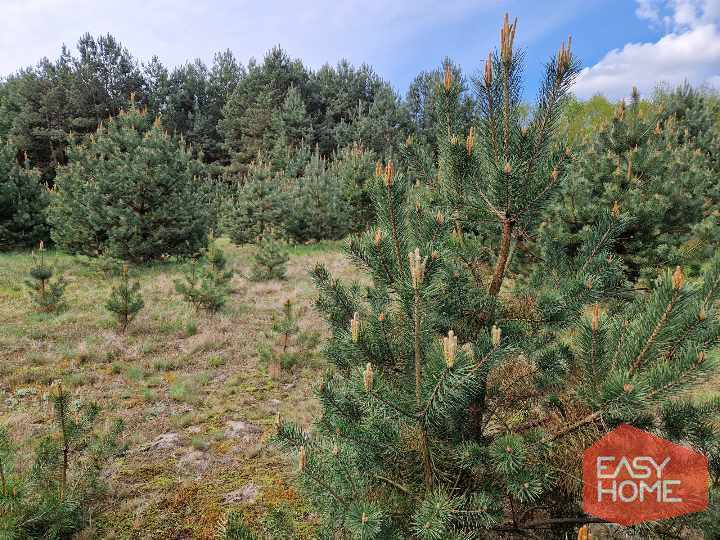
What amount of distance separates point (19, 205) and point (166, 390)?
13.7 meters

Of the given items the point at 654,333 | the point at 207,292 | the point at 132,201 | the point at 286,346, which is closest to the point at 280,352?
the point at 286,346

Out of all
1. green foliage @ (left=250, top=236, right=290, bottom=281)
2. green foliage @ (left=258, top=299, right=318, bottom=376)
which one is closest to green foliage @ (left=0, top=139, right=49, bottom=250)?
green foliage @ (left=250, top=236, right=290, bottom=281)

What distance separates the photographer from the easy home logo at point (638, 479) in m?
2.04

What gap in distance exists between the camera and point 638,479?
6.70 feet

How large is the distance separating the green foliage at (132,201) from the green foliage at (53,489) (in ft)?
33.4

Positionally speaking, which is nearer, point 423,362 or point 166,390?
point 423,362

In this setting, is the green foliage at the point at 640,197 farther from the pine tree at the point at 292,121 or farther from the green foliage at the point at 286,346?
the pine tree at the point at 292,121

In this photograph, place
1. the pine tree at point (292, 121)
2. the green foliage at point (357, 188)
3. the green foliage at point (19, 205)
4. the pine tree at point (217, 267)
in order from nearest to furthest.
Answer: the pine tree at point (217, 267) → the green foliage at point (19, 205) → the green foliage at point (357, 188) → the pine tree at point (292, 121)

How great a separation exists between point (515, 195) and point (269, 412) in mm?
4498

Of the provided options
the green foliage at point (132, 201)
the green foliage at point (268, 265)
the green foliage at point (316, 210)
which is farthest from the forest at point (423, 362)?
the green foliage at point (316, 210)

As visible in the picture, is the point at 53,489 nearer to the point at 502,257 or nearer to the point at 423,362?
the point at 423,362

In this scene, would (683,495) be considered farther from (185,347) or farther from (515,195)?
(185,347)

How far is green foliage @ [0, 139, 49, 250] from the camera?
14.6m

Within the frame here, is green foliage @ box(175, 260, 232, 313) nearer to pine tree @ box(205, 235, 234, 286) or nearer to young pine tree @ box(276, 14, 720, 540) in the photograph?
pine tree @ box(205, 235, 234, 286)
